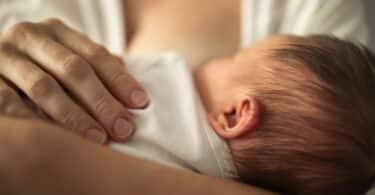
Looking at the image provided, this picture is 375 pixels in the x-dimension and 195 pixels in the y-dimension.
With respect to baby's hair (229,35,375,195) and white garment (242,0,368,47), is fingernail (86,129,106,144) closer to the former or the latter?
baby's hair (229,35,375,195)

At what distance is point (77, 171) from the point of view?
516 millimetres

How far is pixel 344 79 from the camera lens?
681 millimetres

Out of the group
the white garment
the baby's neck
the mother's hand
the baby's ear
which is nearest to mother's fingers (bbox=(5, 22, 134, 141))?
the mother's hand

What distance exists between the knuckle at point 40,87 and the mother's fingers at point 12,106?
0.02 m

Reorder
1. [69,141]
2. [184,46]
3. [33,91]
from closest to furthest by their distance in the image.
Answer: [69,141] → [33,91] → [184,46]

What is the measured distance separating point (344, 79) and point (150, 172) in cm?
28

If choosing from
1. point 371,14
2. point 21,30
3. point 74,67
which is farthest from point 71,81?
point 371,14

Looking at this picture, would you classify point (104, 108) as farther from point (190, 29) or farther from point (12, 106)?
point (190, 29)

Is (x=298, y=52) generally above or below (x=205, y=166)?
above

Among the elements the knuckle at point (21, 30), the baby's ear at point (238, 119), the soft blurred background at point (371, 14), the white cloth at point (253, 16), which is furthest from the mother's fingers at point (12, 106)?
the soft blurred background at point (371, 14)

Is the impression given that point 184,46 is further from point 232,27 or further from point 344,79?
point 344,79

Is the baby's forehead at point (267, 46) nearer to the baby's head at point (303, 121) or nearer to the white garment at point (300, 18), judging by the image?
the baby's head at point (303, 121)

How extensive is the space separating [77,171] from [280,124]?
263mm

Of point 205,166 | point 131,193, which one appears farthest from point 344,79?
point 131,193
